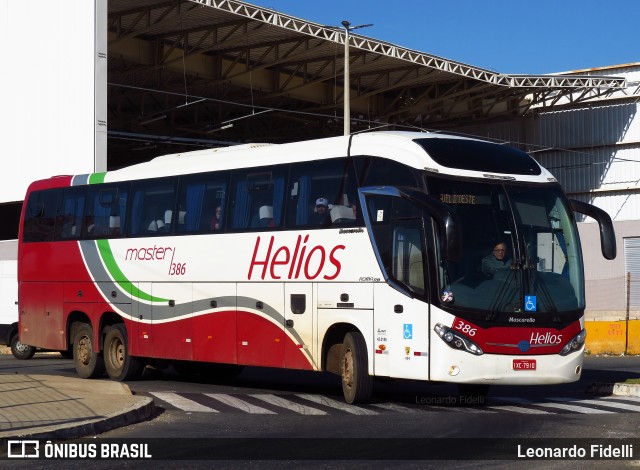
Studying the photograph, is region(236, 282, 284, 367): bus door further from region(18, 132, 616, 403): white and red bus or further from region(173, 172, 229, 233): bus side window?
region(173, 172, 229, 233): bus side window

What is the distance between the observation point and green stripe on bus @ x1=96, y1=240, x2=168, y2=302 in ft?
69.7

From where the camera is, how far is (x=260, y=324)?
18547 millimetres

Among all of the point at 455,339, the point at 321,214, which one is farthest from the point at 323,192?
the point at 455,339

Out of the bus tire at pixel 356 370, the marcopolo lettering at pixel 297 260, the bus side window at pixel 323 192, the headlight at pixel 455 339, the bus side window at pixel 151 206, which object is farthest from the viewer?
the bus side window at pixel 151 206

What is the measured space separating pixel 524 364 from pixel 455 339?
1.05 metres

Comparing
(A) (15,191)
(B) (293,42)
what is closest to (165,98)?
(B) (293,42)

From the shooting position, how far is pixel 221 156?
1994cm

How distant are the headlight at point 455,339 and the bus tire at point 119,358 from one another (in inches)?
318

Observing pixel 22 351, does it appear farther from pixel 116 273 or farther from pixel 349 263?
pixel 349 263

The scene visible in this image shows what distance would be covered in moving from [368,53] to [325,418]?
33.8m

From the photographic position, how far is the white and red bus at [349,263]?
15633 mm

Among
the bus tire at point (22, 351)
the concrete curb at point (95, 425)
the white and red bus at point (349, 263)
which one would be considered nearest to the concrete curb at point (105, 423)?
the concrete curb at point (95, 425)

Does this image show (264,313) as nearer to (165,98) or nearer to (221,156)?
(221,156)

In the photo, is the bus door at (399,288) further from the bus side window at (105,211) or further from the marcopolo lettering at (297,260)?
the bus side window at (105,211)
